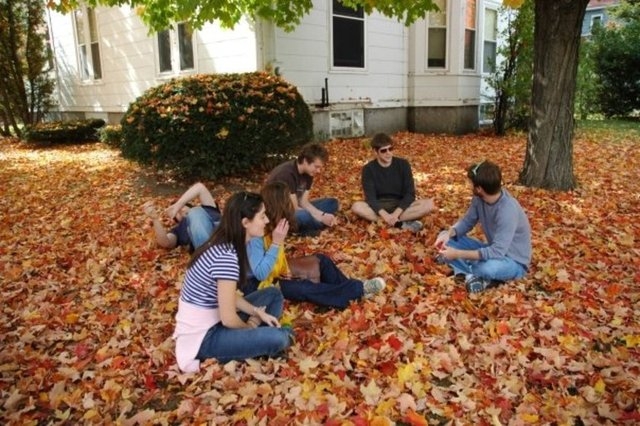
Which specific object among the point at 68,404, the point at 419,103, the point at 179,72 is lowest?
the point at 68,404

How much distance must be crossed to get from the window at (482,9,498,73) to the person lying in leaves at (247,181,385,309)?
1283cm

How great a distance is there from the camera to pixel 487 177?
4133 millimetres

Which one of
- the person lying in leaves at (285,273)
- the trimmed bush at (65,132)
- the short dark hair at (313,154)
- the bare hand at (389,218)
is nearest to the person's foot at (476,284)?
the person lying in leaves at (285,273)

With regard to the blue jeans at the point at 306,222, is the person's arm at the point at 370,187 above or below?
above

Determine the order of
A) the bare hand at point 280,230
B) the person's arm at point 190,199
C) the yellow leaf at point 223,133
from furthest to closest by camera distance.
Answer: the yellow leaf at point 223,133 < the person's arm at point 190,199 < the bare hand at point 280,230

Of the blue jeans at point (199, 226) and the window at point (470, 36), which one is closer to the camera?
the blue jeans at point (199, 226)

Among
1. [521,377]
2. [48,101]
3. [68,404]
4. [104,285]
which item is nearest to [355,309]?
[521,377]

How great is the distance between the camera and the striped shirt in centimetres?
312

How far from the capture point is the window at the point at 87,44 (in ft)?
50.9

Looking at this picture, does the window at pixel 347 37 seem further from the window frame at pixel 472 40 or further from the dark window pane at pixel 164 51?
the dark window pane at pixel 164 51

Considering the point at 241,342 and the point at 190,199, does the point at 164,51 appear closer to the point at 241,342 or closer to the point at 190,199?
the point at 190,199

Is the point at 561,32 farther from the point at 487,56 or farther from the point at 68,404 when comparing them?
the point at 487,56

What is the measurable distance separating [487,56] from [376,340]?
13.9 m

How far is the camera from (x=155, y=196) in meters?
7.91
